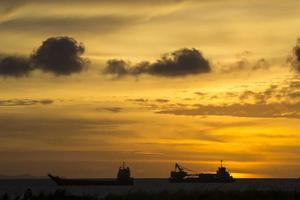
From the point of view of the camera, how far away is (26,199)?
57875 mm

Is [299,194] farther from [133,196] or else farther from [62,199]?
[62,199]

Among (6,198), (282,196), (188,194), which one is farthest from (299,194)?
(6,198)

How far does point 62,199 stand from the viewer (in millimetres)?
55844

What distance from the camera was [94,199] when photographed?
190 ft

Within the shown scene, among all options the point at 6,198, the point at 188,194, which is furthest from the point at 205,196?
the point at 6,198

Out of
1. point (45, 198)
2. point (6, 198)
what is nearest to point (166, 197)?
point (45, 198)

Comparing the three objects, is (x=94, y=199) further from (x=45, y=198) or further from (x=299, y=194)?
(x=299, y=194)

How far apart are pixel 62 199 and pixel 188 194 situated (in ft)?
35.2

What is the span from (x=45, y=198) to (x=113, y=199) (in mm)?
5628

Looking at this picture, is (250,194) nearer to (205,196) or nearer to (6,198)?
(205,196)

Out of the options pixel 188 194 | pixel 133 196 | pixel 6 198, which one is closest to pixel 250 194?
pixel 188 194

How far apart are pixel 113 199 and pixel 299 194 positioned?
16.4 m

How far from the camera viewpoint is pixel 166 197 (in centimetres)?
5584

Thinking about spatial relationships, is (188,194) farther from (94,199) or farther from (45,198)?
(45,198)
